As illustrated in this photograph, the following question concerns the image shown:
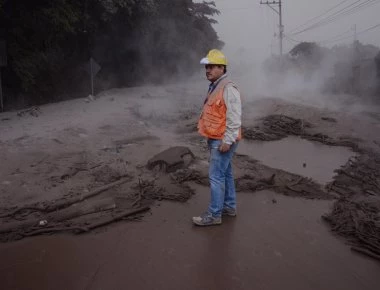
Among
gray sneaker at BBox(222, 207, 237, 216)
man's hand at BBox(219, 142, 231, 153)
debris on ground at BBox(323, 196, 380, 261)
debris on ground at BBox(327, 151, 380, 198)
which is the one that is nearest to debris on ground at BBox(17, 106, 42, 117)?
gray sneaker at BBox(222, 207, 237, 216)

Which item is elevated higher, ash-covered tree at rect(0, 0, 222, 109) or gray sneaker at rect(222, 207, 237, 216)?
ash-covered tree at rect(0, 0, 222, 109)

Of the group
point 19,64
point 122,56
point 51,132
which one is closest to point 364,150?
point 51,132

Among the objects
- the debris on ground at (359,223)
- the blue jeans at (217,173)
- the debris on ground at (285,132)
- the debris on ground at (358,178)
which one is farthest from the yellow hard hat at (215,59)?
the debris on ground at (285,132)

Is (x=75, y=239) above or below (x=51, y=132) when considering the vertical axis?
below

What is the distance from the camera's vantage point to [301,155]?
26.0ft

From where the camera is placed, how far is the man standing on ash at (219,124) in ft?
12.9

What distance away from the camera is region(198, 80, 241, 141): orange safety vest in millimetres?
3953

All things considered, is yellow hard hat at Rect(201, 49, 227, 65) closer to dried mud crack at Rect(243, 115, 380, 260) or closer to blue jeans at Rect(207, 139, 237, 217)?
blue jeans at Rect(207, 139, 237, 217)

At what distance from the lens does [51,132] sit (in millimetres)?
8430

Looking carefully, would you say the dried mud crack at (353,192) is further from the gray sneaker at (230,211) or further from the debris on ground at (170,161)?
the debris on ground at (170,161)

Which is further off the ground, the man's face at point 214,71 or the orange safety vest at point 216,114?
the man's face at point 214,71

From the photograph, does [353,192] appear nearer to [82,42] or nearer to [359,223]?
[359,223]

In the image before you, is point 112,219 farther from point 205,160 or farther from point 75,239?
point 205,160

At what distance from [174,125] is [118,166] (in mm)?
4852
